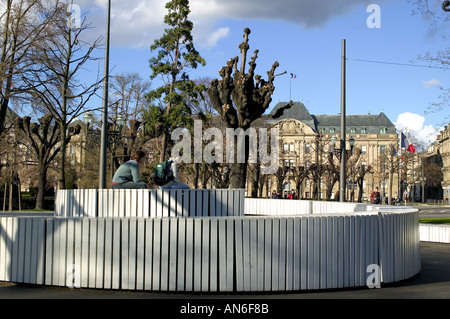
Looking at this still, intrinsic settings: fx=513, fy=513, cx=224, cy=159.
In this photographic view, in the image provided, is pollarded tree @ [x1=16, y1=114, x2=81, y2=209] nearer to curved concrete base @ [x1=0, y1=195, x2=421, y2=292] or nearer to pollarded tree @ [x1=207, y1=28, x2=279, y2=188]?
pollarded tree @ [x1=207, y1=28, x2=279, y2=188]

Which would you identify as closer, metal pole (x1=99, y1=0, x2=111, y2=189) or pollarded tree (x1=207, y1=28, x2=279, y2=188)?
metal pole (x1=99, y1=0, x2=111, y2=189)

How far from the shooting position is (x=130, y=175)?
13.0 metres

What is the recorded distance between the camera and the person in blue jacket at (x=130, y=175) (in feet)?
41.6

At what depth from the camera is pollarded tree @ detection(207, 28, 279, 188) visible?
2248 centimetres

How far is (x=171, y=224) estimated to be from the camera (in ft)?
25.7

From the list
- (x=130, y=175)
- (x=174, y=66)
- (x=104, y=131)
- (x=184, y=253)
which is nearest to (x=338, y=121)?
(x=174, y=66)

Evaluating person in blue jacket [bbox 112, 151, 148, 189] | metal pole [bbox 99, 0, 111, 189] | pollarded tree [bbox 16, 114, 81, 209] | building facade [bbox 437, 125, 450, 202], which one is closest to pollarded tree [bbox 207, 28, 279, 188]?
metal pole [bbox 99, 0, 111, 189]

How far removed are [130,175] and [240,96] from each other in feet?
34.6

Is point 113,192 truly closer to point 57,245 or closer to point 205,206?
point 205,206

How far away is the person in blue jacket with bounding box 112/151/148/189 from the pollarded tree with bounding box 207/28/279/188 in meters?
9.76

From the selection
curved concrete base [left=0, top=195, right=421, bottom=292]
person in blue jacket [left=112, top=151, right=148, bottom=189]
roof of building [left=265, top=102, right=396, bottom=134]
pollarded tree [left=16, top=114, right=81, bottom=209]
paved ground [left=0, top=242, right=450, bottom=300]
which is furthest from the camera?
roof of building [left=265, top=102, right=396, bottom=134]

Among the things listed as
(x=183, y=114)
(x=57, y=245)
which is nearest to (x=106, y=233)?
(x=57, y=245)

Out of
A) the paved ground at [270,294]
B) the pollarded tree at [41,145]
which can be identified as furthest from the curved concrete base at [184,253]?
the pollarded tree at [41,145]
